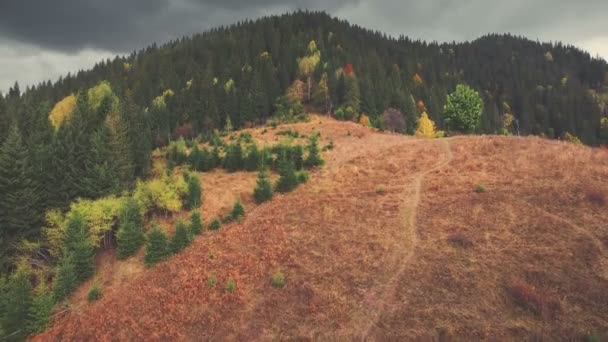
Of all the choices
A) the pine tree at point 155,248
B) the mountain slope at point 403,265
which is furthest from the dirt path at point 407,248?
the pine tree at point 155,248

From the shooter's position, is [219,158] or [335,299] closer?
[335,299]

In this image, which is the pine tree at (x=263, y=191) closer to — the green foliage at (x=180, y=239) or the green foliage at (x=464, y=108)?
the green foliage at (x=180, y=239)

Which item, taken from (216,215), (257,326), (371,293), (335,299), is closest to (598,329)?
(371,293)

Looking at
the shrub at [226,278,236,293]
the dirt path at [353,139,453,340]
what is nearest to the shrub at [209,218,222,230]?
the shrub at [226,278,236,293]

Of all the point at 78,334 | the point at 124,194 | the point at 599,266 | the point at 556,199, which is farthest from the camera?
the point at 124,194

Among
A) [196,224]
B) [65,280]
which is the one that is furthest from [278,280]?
[65,280]

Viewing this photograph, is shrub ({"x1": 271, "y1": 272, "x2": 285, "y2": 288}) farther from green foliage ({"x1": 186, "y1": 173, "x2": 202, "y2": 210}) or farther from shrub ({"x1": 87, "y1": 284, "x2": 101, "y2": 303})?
green foliage ({"x1": 186, "y1": 173, "x2": 202, "y2": 210})

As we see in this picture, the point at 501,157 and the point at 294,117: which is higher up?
the point at 294,117

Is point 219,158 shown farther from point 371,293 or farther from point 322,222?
point 371,293
